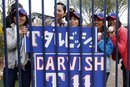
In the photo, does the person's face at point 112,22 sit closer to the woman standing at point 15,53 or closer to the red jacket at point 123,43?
the red jacket at point 123,43

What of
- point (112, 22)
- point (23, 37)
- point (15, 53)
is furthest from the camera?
point (112, 22)

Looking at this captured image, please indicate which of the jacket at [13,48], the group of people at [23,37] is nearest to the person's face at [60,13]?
the group of people at [23,37]

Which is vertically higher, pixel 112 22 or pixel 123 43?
pixel 112 22

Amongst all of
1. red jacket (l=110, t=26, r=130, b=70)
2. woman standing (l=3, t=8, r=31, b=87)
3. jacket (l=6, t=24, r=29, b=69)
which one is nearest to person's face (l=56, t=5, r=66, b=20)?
woman standing (l=3, t=8, r=31, b=87)

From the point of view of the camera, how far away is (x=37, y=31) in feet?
10.3

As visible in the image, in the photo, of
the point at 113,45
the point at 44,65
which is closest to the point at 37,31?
the point at 44,65

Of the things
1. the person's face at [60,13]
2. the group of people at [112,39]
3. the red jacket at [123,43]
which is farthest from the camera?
the person's face at [60,13]

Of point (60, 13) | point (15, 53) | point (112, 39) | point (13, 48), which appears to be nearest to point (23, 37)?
point (13, 48)

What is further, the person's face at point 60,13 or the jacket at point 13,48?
the person's face at point 60,13

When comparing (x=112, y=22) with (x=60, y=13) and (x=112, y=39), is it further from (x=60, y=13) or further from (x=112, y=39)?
(x=60, y=13)

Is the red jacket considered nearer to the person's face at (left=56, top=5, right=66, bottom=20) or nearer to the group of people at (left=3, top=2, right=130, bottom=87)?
the group of people at (left=3, top=2, right=130, bottom=87)

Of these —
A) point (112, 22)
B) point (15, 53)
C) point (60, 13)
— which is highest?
point (60, 13)

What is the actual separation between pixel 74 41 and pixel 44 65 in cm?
35

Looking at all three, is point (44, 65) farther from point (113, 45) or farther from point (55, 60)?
point (113, 45)
